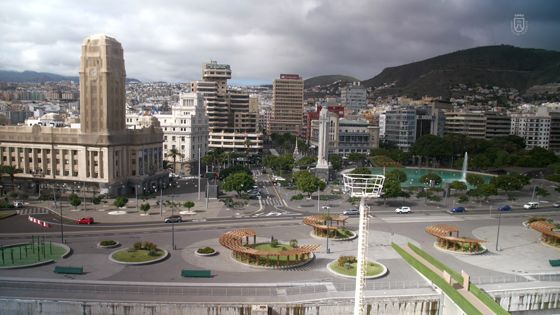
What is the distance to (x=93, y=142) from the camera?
7606 cm

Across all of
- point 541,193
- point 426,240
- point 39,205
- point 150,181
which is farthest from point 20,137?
point 541,193

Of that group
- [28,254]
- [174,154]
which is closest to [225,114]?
[174,154]

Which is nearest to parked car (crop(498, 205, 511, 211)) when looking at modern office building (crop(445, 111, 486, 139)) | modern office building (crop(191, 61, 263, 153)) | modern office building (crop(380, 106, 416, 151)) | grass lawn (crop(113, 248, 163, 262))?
grass lawn (crop(113, 248, 163, 262))

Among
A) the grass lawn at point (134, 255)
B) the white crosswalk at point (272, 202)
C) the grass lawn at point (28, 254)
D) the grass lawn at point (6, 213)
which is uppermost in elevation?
the grass lawn at point (134, 255)

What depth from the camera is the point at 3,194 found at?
76.7 m

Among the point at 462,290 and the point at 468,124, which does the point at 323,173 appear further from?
the point at 468,124

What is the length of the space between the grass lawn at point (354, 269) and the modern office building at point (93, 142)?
163 ft

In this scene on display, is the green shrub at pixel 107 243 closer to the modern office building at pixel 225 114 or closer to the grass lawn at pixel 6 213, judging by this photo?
the grass lawn at pixel 6 213

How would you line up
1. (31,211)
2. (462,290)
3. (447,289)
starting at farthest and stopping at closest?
(31,211) → (462,290) → (447,289)

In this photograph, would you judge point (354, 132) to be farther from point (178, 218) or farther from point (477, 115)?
point (178, 218)

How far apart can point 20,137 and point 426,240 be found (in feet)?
242

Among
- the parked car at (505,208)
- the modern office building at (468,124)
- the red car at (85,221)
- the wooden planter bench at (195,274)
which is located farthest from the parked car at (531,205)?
the modern office building at (468,124)

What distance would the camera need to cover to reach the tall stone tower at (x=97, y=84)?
77.2 meters

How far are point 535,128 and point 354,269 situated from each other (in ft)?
499
